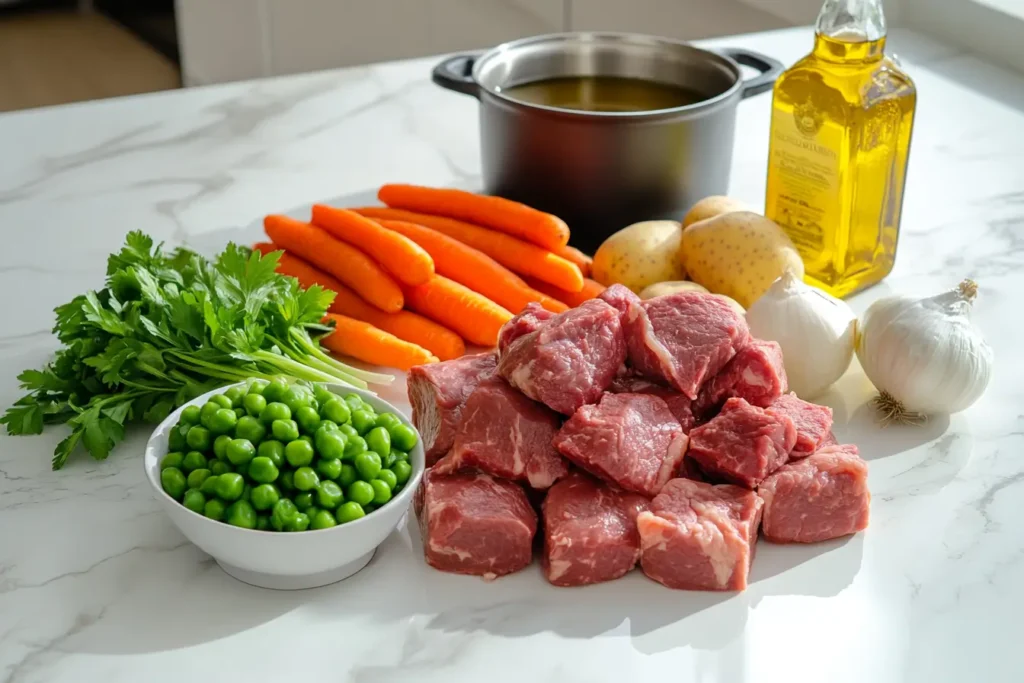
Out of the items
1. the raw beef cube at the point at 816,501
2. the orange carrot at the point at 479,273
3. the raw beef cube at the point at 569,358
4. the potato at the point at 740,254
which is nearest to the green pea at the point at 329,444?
the raw beef cube at the point at 569,358

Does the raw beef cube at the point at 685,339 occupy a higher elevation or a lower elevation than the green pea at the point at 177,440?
higher

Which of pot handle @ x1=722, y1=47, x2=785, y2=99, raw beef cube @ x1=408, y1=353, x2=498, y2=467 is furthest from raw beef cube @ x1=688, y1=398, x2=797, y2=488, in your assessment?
pot handle @ x1=722, y1=47, x2=785, y2=99

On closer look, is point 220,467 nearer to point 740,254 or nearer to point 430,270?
point 430,270

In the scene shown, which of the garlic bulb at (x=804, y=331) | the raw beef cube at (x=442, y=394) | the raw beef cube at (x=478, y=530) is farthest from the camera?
the garlic bulb at (x=804, y=331)

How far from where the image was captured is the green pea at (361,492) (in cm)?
108

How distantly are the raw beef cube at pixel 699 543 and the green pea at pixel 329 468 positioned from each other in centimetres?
30

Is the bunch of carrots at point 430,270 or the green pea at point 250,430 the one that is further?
the bunch of carrots at point 430,270

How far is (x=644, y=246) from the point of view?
1601 millimetres

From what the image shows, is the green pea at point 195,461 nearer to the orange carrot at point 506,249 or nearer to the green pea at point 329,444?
the green pea at point 329,444

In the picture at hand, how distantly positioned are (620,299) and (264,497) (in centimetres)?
46

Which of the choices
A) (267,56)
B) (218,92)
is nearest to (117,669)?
(218,92)

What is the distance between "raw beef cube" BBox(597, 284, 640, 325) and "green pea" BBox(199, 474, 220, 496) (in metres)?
0.47

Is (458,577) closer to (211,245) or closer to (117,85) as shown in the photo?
(211,245)

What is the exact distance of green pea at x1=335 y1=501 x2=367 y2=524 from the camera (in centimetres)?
108
